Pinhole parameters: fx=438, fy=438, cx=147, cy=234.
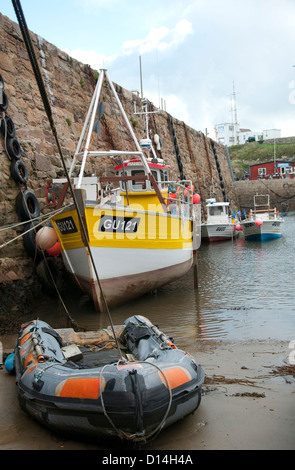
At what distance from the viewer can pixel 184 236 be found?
37.4 feet

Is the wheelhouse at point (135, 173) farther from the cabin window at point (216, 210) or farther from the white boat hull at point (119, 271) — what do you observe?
the cabin window at point (216, 210)

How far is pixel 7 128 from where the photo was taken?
9.12 meters

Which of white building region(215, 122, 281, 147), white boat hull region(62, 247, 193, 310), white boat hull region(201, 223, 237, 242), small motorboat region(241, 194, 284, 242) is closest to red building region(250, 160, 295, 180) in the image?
white building region(215, 122, 281, 147)

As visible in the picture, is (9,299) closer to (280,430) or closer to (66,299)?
(66,299)

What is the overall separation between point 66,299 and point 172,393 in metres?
6.66

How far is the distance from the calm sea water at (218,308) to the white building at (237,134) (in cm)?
8910

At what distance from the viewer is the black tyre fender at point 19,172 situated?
8977 mm

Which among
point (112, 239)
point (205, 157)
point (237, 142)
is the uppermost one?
point (237, 142)

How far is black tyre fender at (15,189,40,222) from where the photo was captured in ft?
28.8

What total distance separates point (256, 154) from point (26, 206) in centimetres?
7289

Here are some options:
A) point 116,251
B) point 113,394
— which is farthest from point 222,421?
point 116,251

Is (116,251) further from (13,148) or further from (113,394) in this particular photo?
(113,394)

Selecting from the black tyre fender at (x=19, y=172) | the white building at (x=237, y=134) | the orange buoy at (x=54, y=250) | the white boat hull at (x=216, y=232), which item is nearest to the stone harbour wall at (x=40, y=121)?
the black tyre fender at (x=19, y=172)
